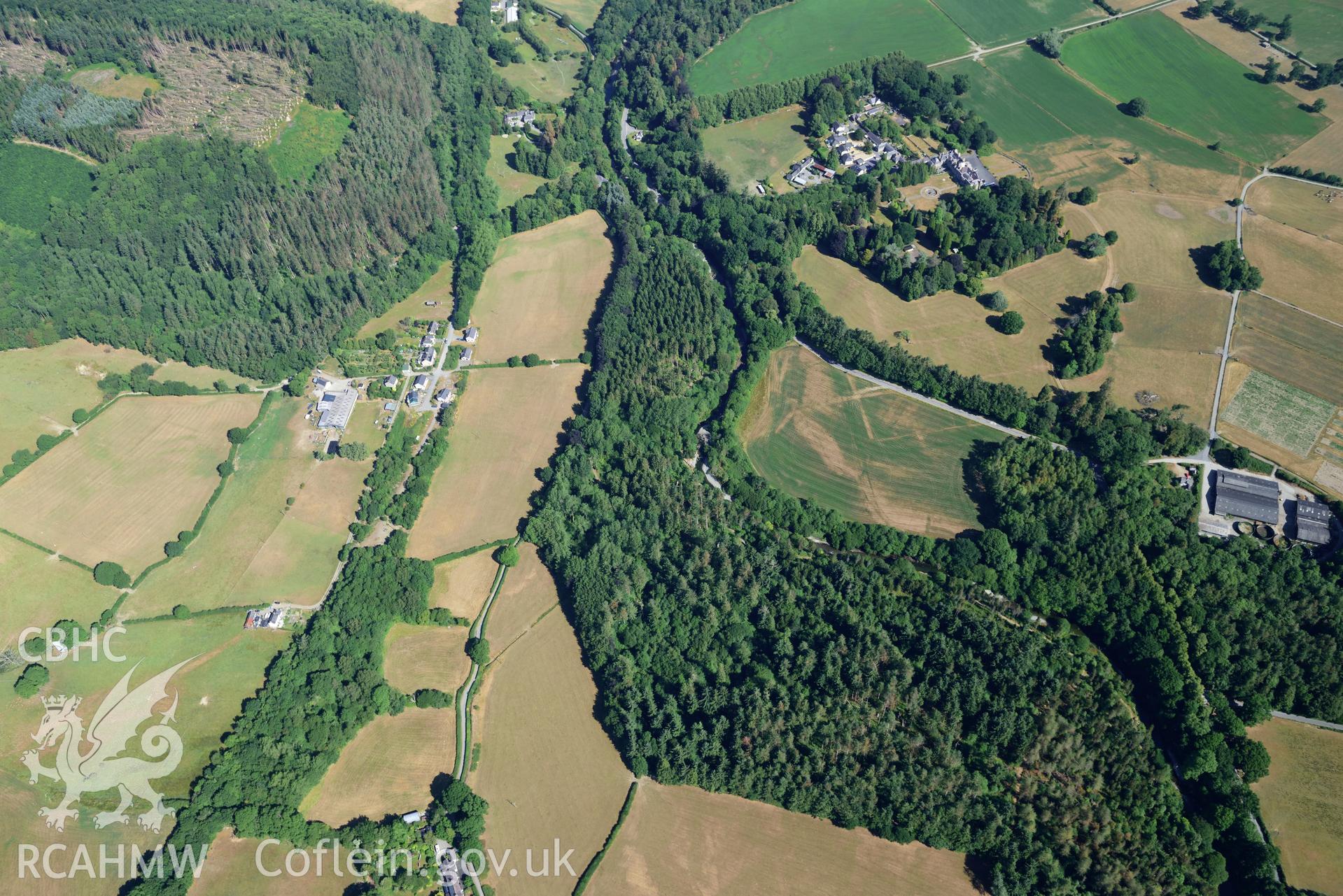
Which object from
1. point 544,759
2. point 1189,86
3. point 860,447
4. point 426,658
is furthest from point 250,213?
point 1189,86

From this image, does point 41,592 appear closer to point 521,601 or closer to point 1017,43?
point 521,601

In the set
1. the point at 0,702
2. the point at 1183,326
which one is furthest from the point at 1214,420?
the point at 0,702

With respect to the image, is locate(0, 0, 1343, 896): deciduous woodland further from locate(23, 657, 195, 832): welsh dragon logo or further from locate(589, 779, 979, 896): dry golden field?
locate(23, 657, 195, 832): welsh dragon logo

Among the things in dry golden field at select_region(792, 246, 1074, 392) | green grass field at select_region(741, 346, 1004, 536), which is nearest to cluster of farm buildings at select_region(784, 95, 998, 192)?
dry golden field at select_region(792, 246, 1074, 392)

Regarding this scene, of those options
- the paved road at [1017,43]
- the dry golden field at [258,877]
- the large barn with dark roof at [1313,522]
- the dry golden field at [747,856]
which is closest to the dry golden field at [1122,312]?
the large barn with dark roof at [1313,522]

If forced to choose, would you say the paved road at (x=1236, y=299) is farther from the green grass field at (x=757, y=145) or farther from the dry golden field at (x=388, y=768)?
the dry golden field at (x=388, y=768)

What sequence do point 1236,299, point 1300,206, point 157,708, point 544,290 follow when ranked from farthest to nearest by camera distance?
point 1300,206
point 544,290
point 1236,299
point 157,708

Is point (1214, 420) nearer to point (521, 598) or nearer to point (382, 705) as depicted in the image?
point (521, 598)
